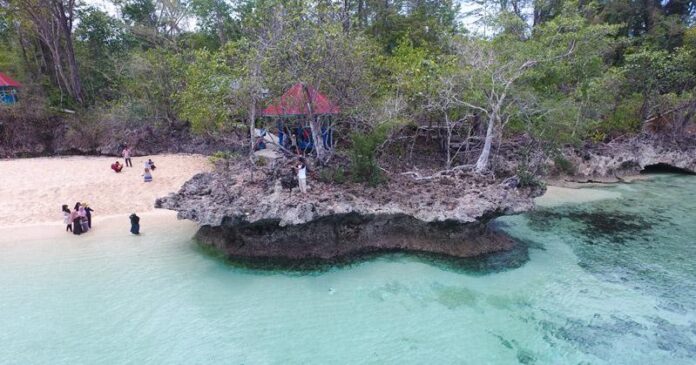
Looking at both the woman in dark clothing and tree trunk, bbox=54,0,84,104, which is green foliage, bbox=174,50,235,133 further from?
tree trunk, bbox=54,0,84,104

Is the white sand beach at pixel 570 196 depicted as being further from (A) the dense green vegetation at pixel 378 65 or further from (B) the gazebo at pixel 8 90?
(B) the gazebo at pixel 8 90

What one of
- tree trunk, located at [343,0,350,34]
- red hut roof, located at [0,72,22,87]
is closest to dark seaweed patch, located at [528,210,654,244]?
tree trunk, located at [343,0,350,34]

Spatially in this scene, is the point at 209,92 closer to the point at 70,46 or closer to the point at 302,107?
the point at 302,107

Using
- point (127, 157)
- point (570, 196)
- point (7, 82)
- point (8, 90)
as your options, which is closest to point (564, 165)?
point (570, 196)

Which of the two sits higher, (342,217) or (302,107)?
(302,107)

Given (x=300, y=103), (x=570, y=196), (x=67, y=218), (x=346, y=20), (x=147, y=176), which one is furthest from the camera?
(x=570, y=196)

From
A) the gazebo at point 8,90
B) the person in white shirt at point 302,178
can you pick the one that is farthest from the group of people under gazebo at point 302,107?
the gazebo at point 8,90
